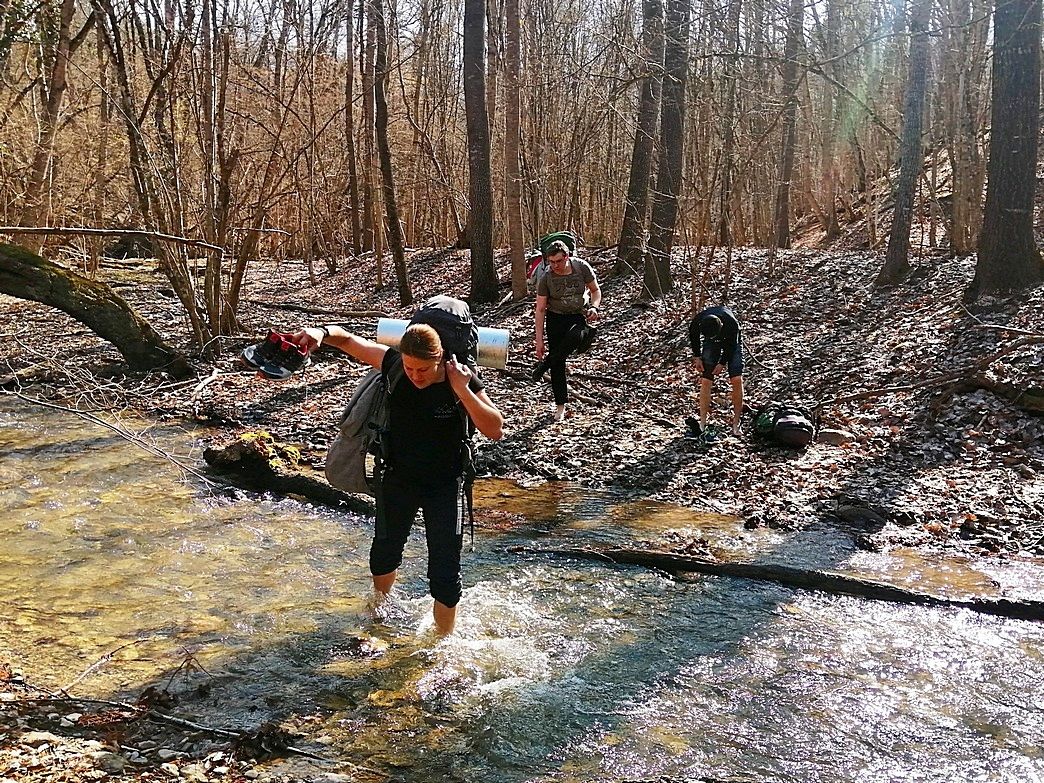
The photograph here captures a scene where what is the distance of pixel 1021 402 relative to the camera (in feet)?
28.2

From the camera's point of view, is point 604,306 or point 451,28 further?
point 451,28

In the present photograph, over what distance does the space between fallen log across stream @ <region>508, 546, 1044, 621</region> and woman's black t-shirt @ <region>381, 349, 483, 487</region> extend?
224 centimetres

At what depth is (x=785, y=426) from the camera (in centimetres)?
878

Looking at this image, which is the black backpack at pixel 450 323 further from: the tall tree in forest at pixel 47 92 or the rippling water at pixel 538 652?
the tall tree in forest at pixel 47 92

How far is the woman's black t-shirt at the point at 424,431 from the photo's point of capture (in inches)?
174

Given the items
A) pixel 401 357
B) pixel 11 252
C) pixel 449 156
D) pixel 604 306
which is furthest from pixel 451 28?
pixel 401 357

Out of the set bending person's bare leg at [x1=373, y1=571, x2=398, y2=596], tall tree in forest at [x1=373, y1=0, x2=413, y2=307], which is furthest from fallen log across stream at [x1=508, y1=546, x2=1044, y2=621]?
tall tree in forest at [x1=373, y1=0, x2=413, y2=307]

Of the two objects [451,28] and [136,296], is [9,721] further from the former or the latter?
[451,28]

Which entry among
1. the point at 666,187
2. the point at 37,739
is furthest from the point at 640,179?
the point at 37,739

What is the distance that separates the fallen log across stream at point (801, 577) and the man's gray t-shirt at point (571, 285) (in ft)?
10.8

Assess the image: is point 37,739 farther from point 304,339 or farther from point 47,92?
point 47,92

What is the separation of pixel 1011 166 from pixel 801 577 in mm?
7632

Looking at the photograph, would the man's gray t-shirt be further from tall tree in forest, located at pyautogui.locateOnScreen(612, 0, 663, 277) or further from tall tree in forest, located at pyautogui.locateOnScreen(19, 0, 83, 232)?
tall tree in forest, located at pyautogui.locateOnScreen(19, 0, 83, 232)

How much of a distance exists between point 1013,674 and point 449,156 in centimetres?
2457
